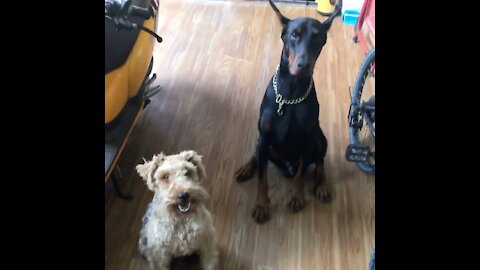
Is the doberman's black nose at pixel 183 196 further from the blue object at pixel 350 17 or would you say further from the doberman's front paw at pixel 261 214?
the blue object at pixel 350 17

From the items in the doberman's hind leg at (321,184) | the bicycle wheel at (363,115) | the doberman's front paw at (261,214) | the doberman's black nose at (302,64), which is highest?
the doberman's black nose at (302,64)

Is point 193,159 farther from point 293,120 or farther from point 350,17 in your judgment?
point 350,17

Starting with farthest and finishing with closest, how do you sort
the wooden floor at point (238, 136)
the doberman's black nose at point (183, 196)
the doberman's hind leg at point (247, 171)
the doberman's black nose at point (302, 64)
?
the doberman's hind leg at point (247, 171) < the wooden floor at point (238, 136) < the doberman's black nose at point (302, 64) < the doberman's black nose at point (183, 196)

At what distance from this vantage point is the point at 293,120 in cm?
188

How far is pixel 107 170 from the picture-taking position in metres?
1.83

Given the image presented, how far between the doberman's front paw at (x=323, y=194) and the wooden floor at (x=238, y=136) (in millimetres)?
Result: 23

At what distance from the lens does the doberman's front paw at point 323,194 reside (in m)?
2.13

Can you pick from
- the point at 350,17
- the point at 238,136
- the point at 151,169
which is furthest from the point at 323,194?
the point at 350,17

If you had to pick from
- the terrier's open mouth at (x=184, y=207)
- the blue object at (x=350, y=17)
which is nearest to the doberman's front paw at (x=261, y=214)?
the terrier's open mouth at (x=184, y=207)

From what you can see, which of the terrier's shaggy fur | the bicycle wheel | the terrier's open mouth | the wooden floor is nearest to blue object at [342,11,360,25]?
the wooden floor
